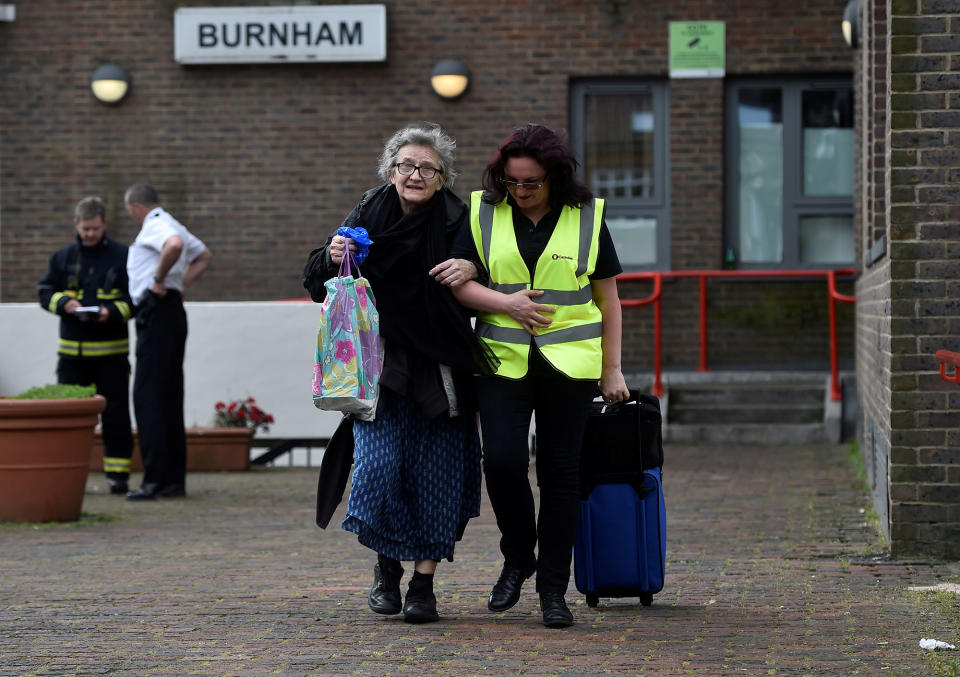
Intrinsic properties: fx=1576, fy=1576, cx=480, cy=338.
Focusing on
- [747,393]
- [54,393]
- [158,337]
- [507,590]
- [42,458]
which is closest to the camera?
[507,590]

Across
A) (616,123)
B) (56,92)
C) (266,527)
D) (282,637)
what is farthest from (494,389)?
(56,92)

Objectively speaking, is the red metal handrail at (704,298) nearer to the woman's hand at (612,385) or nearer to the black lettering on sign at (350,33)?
the black lettering on sign at (350,33)

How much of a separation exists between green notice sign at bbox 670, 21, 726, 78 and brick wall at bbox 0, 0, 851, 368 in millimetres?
82

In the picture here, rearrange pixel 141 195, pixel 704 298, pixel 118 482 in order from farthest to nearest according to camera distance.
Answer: pixel 704 298, pixel 118 482, pixel 141 195

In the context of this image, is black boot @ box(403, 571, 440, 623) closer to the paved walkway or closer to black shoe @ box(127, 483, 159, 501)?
the paved walkway

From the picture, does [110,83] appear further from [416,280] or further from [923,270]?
[416,280]

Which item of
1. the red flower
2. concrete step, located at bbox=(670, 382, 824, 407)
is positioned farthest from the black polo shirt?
concrete step, located at bbox=(670, 382, 824, 407)

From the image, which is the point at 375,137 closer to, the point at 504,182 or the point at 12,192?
the point at 12,192

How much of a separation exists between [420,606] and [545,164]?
1575 millimetres

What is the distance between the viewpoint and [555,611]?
17.4ft

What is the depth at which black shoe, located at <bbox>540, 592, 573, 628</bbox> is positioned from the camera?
208 inches

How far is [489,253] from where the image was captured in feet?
17.5

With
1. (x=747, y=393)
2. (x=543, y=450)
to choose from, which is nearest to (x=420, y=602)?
(x=543, y=450)

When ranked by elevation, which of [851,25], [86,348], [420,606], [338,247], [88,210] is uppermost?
[851,25]
